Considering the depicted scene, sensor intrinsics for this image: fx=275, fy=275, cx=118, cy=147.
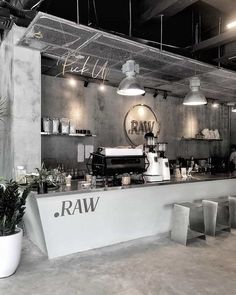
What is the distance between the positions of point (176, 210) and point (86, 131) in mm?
2777

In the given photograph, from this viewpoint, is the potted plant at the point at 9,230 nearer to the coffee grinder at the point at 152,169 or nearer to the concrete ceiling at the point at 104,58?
the coffee grinder at the point at 152,169

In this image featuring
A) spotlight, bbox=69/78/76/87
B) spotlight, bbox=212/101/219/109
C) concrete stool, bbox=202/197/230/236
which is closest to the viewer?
concrete stool, bbox=202/197/230/236

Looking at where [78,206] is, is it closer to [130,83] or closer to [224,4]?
[130,83]

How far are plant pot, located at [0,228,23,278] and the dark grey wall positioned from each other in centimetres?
298

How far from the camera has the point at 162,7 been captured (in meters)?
3.92

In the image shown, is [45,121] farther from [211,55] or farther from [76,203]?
[211,55]

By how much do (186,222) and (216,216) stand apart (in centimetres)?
68

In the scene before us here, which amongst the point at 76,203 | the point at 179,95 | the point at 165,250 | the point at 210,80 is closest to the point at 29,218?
the point at 76,203

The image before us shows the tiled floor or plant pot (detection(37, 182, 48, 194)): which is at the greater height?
plant pot (detection(37, 182, 48, 194))

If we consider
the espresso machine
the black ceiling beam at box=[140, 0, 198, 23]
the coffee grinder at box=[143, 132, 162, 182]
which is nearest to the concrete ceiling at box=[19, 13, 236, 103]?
the black ceiling beam at box=[140, 0, 198, 23]

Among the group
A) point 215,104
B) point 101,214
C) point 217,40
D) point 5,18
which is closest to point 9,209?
point 101,214

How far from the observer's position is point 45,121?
17.0 ft

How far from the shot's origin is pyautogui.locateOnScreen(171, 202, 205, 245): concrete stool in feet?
12.5

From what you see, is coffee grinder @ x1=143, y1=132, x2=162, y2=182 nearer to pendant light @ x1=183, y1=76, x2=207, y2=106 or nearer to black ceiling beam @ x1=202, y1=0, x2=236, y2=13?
pendant light @ x1=183, y1=76, x2=207, y2=106
